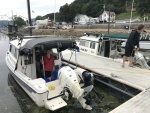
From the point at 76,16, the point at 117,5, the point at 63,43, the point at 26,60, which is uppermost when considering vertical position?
the point at 117,5

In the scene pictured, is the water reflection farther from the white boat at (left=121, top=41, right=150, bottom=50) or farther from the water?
the white boat at (left=121, top=41, right=150, bottom=50)

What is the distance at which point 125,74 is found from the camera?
794 cm

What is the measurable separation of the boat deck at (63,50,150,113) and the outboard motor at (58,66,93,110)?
120 cm

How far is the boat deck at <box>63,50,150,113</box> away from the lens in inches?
207

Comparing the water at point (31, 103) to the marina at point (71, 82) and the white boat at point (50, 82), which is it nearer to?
the marina at point (71, 82)

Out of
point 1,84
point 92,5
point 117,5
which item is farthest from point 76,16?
point 1,84

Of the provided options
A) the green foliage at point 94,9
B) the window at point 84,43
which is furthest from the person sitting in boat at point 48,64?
the green foliage at point 94,9

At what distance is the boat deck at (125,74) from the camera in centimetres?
525

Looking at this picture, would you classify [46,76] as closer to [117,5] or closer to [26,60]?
[26,60]

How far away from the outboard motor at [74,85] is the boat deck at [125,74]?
3.95ft

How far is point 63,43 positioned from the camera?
285 inches

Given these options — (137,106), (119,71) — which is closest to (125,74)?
(119,71)

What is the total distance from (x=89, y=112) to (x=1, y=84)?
5.62 metres

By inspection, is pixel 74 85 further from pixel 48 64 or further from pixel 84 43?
pixel 84 43
